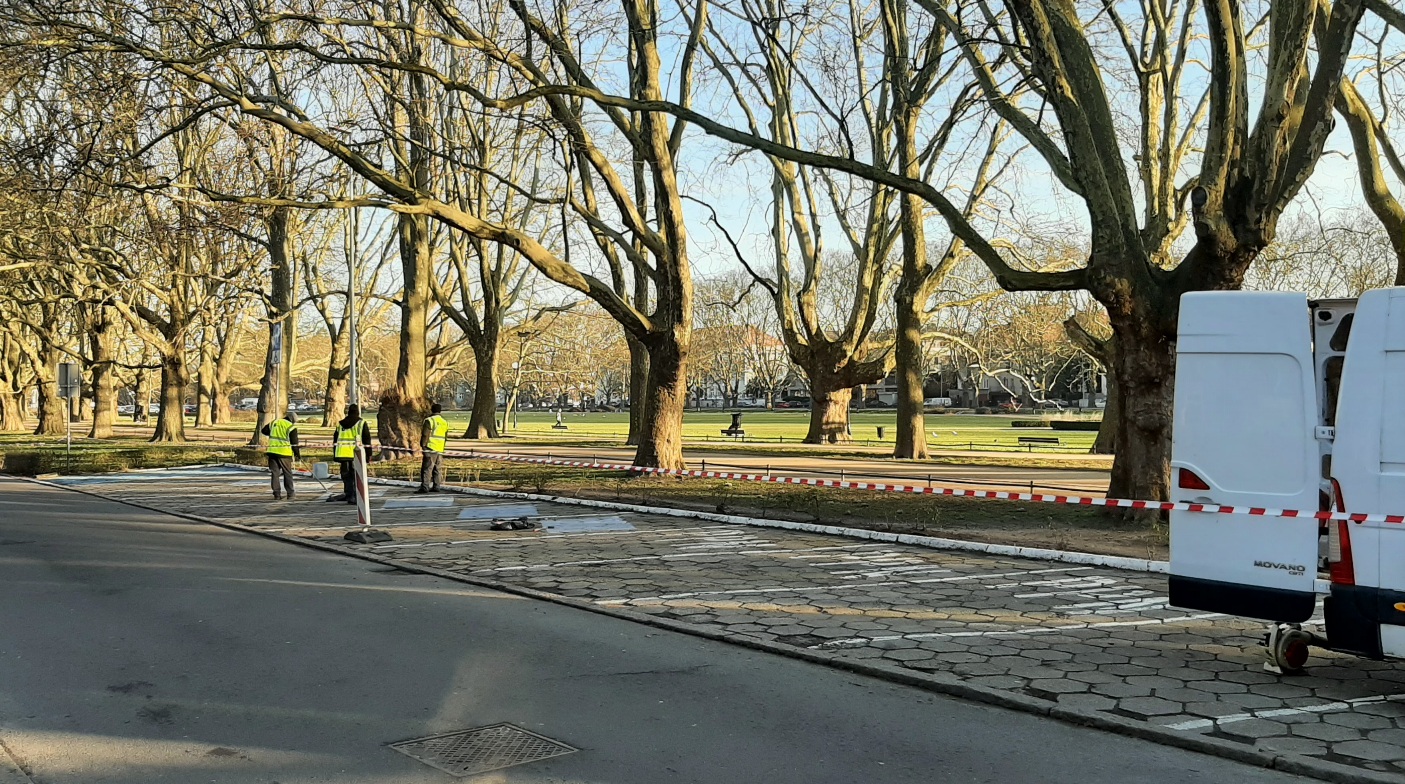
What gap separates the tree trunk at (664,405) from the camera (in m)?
20.8

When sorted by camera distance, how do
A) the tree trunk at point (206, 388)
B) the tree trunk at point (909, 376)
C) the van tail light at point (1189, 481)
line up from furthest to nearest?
the tree trunk at point (206, 388) < the tree trunk at point (909, 376) < the van tail light at point (1189, 481)

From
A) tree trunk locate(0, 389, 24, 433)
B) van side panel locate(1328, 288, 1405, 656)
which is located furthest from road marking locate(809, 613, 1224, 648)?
tree trunk locate(0, 389, 24, 433)

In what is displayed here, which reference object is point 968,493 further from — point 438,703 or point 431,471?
point 431,471

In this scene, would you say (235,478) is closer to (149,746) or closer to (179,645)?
(179,645)

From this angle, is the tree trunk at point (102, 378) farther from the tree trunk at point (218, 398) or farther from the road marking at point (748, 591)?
the road marking at point (748, 591)

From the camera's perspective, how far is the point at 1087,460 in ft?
96.3

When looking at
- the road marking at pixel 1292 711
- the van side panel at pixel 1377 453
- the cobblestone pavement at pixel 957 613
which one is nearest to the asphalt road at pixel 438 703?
the road marking at pixel 1292 711

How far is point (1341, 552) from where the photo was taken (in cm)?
637

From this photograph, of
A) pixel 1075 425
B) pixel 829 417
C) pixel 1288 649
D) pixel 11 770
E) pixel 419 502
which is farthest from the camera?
pixel 1075 425

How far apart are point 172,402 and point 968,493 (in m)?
32.1

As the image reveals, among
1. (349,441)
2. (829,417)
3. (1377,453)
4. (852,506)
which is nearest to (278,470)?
(349,441)

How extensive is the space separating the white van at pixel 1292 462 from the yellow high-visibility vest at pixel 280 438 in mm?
15634

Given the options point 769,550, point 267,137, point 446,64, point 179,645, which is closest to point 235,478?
point 267,137

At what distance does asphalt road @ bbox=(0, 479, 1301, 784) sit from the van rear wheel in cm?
179
